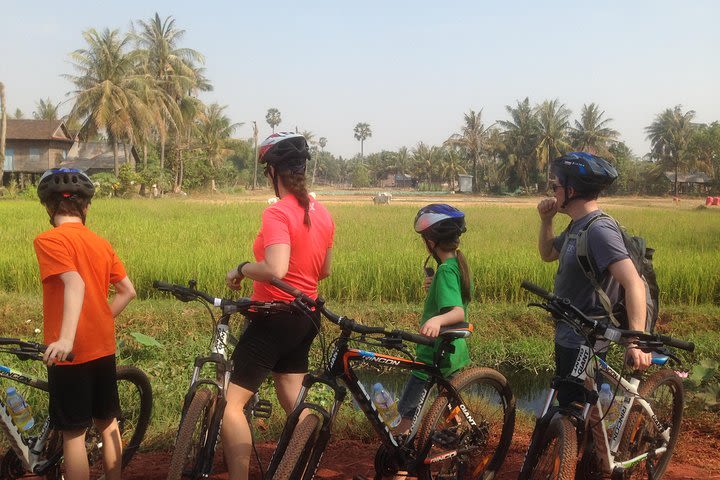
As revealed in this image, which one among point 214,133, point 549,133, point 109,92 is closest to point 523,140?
point 549,133

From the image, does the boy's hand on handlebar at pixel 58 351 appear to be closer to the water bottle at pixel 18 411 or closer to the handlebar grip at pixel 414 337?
the water bottle at pixel 18 411

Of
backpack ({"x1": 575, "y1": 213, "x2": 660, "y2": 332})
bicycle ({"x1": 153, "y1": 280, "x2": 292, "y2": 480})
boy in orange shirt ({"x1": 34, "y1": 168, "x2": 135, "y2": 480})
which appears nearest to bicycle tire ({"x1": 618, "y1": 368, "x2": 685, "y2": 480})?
backpack ({"x1": 575, "y1": 213, "x2": 660, "y2": 332})

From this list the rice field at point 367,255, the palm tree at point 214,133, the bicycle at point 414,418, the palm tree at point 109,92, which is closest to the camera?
the bicycle at point 414,418

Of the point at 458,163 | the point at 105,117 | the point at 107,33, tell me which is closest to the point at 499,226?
the point at 105,117

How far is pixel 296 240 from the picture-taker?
2.76 meters

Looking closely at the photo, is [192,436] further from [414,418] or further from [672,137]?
[672,137]

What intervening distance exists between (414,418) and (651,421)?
1.09 meters

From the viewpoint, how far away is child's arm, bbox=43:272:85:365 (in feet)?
Answer: 8.07

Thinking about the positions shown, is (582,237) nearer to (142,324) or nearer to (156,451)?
(156,451)

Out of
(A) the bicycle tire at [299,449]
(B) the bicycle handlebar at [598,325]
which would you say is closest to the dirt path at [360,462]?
(A) the bicycle tire at [299,449]

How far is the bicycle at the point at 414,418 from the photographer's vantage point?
8.23 ft

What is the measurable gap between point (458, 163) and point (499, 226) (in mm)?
48545

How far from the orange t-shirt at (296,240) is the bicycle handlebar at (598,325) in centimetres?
82

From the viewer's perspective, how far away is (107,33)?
122 feet
